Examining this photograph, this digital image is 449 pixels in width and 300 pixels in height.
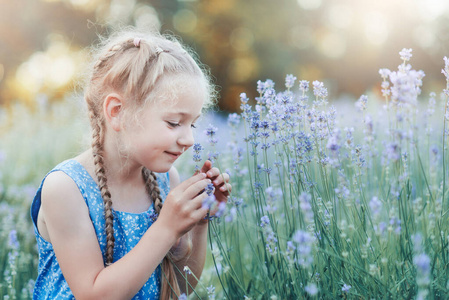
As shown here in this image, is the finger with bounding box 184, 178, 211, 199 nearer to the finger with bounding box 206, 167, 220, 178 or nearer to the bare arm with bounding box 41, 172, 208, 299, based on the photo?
the bare arm with bounding box 41, 172, 208, 299

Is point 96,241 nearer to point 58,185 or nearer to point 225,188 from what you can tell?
point 58,185

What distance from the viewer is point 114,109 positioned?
197 centimetres

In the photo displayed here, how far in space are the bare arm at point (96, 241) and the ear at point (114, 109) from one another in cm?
29

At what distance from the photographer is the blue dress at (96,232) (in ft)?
6.51

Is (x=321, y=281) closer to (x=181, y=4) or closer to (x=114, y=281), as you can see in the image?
(x=114, y=281)

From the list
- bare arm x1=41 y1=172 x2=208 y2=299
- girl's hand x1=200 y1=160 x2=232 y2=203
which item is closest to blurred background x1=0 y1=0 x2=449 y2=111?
girl's hand x1=200 y1=160 x2=232 y2=203

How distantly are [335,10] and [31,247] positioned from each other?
1187 cm

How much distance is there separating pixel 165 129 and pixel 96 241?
51 cm

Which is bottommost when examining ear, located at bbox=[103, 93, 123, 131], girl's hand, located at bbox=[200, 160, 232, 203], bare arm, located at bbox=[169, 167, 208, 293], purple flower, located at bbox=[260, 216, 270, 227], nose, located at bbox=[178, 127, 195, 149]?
purple flower, located at bbox=[260, 216, 270, 227]

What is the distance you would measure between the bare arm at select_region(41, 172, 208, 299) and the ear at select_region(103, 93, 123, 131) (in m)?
0.29

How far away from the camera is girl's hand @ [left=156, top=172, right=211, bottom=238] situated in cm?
175

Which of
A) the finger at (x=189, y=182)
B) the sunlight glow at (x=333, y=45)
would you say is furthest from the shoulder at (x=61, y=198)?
the sunlight glow at (x=333, y=45)

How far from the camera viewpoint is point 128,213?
83.3 inches

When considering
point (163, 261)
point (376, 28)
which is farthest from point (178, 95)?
point (376, 28)
